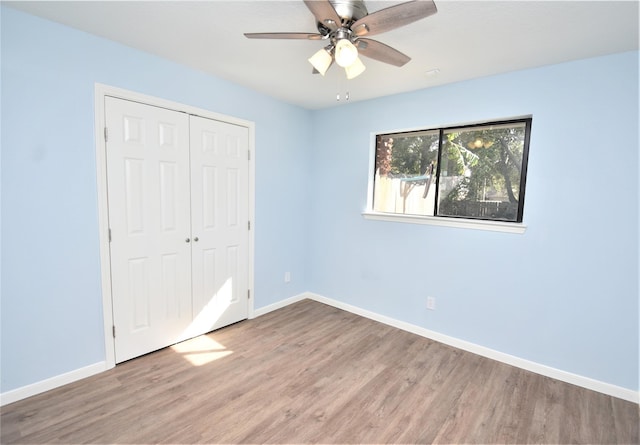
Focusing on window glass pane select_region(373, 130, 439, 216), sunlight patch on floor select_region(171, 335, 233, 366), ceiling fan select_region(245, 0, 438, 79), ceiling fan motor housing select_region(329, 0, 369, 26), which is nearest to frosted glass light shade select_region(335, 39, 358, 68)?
ceiling fan select_region(245, 0, 438, 79)

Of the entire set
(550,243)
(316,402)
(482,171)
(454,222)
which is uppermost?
(482,171)

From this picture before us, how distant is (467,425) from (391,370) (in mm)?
675

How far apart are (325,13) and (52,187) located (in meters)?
2.01

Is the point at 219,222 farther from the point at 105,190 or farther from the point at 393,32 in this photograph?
the point at 393,32

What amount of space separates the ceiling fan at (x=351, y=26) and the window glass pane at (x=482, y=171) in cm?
139

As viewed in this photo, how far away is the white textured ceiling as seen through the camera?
5.66 ft

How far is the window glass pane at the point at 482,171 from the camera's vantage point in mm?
2648

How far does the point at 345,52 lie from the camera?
157 centimetres

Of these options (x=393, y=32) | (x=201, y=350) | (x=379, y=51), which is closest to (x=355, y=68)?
(x=379, y=51)

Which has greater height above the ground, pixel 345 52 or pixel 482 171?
pixel 345 52

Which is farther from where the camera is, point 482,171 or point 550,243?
point 482,171

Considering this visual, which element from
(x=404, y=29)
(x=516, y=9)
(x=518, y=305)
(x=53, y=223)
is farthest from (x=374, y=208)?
(x=53, y=223)

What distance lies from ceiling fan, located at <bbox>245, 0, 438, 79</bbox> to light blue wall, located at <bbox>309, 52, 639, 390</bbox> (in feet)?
4.44

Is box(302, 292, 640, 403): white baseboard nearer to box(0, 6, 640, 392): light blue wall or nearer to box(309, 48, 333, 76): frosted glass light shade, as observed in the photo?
box(0, 6, 640, 392): light blue wall
